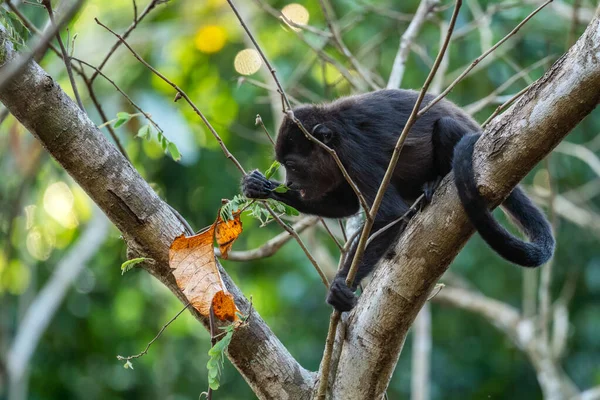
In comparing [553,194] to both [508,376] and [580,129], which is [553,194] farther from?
[508,376]

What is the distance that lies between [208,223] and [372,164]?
18.2ft

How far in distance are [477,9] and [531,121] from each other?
18.0ft

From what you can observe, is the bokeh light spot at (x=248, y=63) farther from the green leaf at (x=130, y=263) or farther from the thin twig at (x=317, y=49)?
the green leaf at (x=130, y=263)

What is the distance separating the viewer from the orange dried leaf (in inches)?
129

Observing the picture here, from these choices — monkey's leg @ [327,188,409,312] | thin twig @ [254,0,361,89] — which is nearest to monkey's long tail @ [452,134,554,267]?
monkey's leg @ [327,188,409,312]

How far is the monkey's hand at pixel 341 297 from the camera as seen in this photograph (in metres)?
3.90

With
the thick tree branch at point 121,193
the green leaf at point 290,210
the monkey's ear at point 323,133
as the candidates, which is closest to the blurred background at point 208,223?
the monkey's ear at point 323,133

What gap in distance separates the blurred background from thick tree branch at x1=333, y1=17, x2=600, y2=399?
4546mm

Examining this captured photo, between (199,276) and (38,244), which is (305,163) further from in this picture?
(38,244)

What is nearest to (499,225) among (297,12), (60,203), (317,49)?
(317,49)

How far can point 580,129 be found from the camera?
10.7 metres

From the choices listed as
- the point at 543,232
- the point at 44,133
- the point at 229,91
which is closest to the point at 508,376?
the point at 229,91

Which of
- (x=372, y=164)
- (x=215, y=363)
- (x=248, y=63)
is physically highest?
(x=248, y=63)

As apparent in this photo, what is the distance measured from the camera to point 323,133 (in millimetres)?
4953
